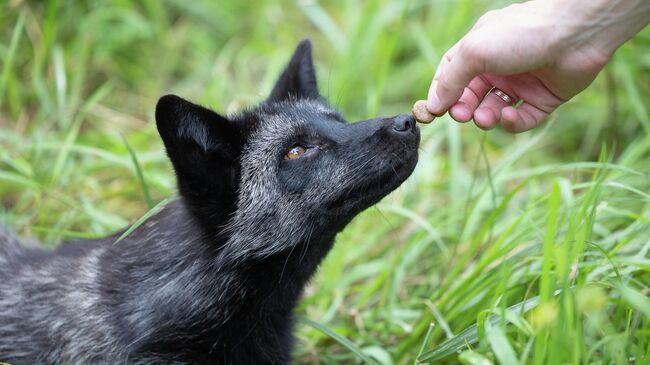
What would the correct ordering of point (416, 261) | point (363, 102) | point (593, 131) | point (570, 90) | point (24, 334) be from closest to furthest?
point (570, 90) < point (24, 334) < point (416, 261) < point (593, 131) < point (363, 102)

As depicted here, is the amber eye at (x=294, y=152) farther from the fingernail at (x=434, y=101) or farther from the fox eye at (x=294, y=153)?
the fingernail at (x=434, y=101)

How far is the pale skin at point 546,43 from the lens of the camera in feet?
9.55

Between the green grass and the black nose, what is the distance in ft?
2.46

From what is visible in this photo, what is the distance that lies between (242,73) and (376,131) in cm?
381

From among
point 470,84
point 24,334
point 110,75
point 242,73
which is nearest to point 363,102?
point 242,73

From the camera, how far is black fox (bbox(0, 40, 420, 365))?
3.58 m

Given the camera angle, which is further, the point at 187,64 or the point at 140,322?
the point at 187,64

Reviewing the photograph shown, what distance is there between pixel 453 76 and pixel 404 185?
279cm

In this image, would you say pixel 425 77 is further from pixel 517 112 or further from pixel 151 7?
pixel 517 112

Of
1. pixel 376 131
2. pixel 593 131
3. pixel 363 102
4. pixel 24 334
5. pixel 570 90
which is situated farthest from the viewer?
pixel 363 102

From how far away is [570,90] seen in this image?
10.9ft

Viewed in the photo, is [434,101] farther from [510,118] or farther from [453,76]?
[510,118]

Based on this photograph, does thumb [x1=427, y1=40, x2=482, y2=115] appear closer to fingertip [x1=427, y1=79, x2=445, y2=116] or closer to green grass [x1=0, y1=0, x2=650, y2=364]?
fingertip [x1=427, y1=79, x2=445, y2=116]

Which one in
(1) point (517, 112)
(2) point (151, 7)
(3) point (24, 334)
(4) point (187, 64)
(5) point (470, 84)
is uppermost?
(2) point (151, 7)
